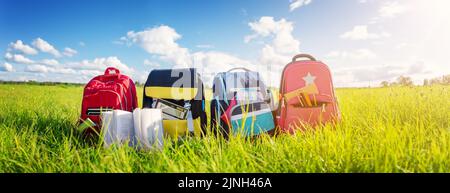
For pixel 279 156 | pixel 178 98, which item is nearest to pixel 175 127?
pixel 178 98

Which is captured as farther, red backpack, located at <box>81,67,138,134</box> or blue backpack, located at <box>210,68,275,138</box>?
red backpack, located at <box>81,67,138,134</box>

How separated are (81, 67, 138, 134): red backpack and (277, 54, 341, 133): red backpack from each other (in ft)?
5.47

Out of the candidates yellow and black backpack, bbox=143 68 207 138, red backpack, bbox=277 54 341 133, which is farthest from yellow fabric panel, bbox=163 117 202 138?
red backpack, bbox=277 54 341 133

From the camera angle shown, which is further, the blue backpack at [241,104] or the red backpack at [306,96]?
the red backpack at [306,96]

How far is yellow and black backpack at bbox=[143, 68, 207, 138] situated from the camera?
9.71ft

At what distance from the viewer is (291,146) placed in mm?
2174

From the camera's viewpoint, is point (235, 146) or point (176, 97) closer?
point (235, 146)

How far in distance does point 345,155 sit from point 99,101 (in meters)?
2.41

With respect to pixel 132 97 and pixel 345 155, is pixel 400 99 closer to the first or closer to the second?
pixel 345 155

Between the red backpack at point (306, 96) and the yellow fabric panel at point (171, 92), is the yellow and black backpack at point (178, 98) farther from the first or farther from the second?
the red backpack at point (306, 96)

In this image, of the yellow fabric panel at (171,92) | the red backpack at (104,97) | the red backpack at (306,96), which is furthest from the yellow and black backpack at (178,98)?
the red backpack at (306,96)

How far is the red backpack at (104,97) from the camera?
2.95 metres

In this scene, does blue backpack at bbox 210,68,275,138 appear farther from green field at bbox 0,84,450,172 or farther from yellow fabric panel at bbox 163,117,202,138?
yellow fabric panel at bbox 163,117,202,138
